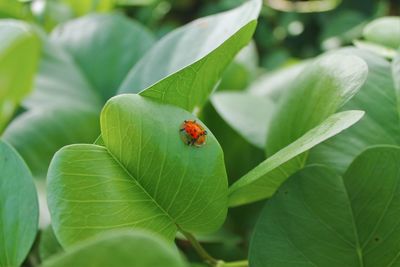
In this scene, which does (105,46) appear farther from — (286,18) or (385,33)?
(286,18)

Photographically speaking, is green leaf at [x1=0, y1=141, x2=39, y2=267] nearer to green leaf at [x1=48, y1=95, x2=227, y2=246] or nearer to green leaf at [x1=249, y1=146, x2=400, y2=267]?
green leaf at [x1=48, y1=95, x2=227, y2=246]

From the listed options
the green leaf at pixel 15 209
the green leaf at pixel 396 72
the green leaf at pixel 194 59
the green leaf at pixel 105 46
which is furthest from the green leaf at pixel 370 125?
the green leaf at pixel 105 46

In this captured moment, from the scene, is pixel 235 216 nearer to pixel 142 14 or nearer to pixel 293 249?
pixel 293 249

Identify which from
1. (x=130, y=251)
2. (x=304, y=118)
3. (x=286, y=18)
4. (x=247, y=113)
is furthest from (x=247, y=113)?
(x=286, y=18)

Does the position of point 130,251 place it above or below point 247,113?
above

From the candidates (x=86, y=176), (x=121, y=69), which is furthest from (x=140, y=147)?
(x=121, y=69)

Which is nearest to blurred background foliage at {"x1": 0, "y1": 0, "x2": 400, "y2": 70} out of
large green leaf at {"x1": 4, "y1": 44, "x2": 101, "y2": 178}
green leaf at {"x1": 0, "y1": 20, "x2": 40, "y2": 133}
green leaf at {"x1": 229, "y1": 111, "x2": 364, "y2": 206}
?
large green leaf at {"x1": 4, "y1": 44, "x2": 101, "y2": 178}

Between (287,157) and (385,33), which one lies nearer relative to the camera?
(287,157)
